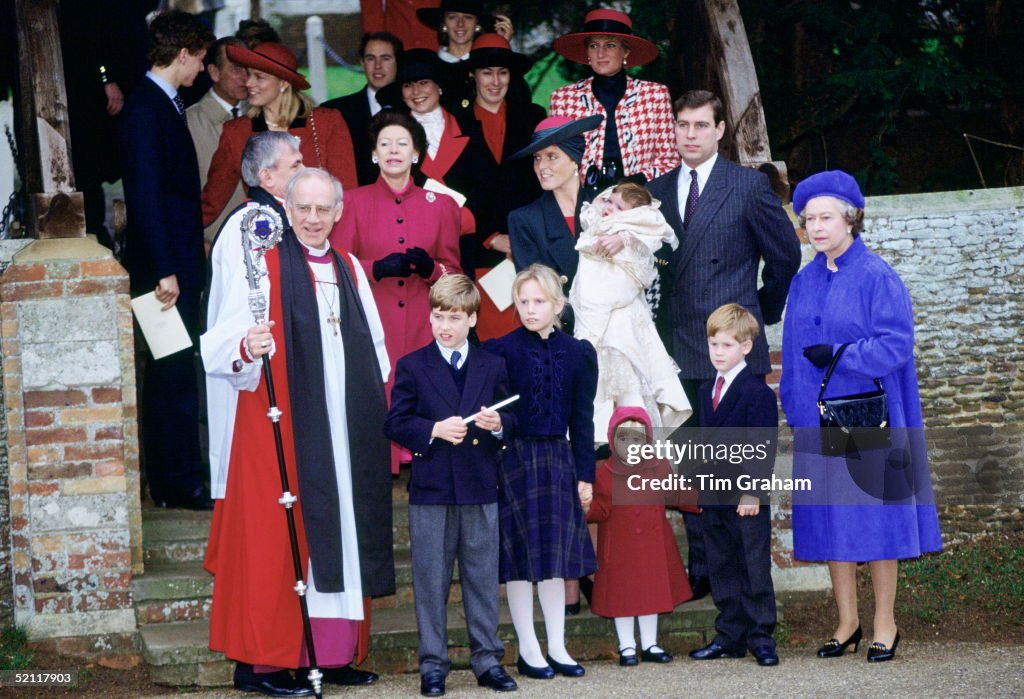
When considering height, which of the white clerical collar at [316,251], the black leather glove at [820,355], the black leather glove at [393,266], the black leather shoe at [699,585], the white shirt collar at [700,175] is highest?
the white shirt collar at [700,175]

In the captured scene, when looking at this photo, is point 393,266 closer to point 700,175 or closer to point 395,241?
point 395,241

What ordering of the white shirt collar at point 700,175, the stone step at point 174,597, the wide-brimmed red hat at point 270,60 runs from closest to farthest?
1. the stone step at point 174,597
2. the white shirt collar at point 700,175
3. the wide-brimmed red hat at point 270,60

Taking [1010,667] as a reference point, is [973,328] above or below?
above

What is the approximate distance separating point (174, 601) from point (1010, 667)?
3.68 m

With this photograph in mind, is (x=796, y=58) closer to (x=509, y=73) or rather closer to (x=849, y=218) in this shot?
(x=509, y=73)

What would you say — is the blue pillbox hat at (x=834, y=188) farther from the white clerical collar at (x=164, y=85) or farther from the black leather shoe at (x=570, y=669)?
the white clerical collar at (x=164, y=85)

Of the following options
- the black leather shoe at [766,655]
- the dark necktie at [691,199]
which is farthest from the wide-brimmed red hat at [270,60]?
the black leather shoe at [766,655]

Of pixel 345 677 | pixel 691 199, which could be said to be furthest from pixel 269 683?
pixel 691 199

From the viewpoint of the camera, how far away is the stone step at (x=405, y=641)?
20.8 feet

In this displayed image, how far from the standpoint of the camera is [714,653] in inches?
252

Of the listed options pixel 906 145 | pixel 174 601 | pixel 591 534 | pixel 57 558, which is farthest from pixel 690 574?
pixel 906 145

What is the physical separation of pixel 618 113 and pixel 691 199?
26.3 inches

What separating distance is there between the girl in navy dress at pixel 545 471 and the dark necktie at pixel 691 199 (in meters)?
0.97

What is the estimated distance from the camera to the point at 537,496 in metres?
6.10
